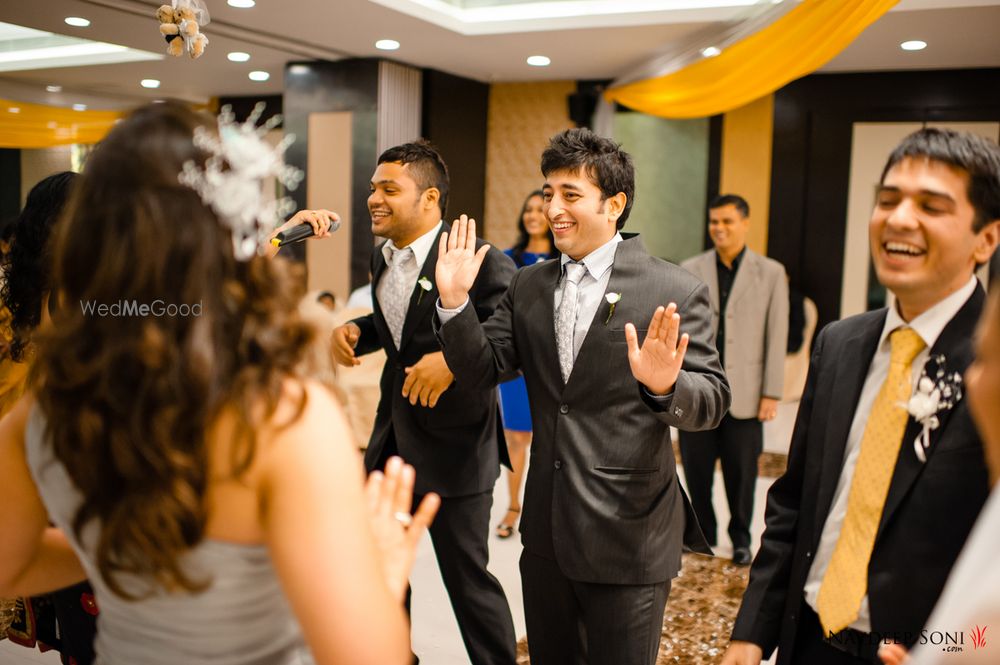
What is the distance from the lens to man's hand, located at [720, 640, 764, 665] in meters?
1.54

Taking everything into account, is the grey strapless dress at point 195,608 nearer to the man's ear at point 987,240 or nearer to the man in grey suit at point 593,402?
the man in grey suit at point 593,402

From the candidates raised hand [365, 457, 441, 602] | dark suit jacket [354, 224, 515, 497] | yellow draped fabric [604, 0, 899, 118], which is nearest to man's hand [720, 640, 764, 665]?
raised hand [365, 457, 441, 602]

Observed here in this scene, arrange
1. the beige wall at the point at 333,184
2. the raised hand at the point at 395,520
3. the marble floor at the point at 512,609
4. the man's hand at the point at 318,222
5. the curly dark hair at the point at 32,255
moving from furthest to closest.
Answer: the beige wall at the point at 333,184, the marble floor at the point at 512,609, the man's hand at the point at 318,222, the curly dark hair at the point at 32,255, the raised hand at the point at 395,520

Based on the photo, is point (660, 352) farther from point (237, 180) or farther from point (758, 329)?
point (758, 329)

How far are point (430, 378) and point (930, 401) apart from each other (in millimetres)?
1432

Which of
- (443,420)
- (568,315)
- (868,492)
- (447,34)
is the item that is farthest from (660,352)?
(447,34)

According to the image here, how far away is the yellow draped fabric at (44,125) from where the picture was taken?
568 centimetres

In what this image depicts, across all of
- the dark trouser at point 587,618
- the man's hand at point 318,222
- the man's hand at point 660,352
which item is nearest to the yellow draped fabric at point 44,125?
the man's hand at point 318,222

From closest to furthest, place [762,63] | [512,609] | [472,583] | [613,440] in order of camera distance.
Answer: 1. [613,440]
2. [472,583]
3. [512,609]
4. [762,63]

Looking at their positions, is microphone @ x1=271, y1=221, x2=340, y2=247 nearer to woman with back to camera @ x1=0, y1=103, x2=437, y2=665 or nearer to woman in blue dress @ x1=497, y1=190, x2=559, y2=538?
woman with back to camera @ x1=0, y1=103, x2=437, y2=665

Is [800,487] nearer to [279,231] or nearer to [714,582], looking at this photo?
[279,231]

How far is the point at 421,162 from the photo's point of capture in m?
2.89

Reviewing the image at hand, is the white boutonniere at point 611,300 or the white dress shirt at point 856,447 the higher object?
the white boutonniere at point 611,300

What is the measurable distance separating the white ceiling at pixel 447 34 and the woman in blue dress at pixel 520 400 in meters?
1.63
